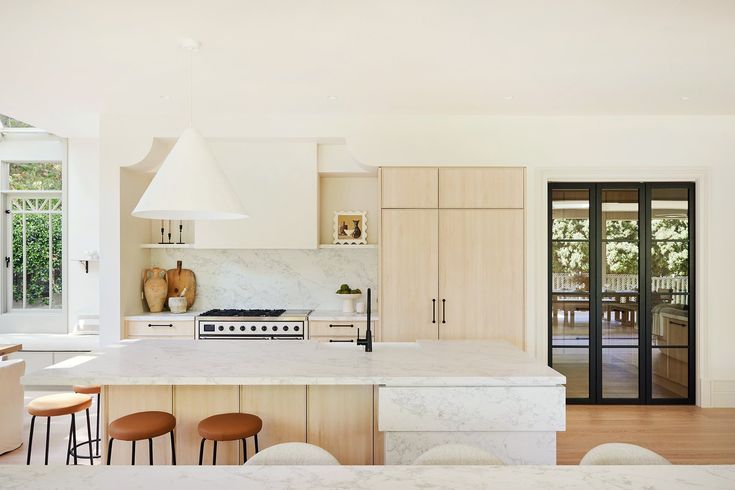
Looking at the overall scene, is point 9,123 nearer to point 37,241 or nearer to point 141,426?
point 37,241

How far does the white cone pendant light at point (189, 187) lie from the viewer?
246 cm

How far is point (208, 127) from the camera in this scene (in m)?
4.55

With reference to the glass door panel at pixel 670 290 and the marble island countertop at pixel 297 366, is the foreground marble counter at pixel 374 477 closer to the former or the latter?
the marble island countertop at pixel 297 366

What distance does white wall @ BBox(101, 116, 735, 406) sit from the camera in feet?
14.9

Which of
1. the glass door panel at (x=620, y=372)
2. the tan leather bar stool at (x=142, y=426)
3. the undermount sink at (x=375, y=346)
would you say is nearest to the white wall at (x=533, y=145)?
the glass door panel at (x=620, y=372)

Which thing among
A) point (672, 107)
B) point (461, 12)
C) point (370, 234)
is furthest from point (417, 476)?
point (672, 107)

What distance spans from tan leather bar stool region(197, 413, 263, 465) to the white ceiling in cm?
214

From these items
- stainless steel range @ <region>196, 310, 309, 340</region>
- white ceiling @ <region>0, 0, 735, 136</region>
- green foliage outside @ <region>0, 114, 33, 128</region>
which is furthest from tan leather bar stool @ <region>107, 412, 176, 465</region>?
green foliage outside @ <region>0, 114, 33, 128</region>

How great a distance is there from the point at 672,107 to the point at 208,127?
165 inches

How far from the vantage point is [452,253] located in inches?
178

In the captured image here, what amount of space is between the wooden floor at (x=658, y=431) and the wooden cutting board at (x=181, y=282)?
3.78 meters

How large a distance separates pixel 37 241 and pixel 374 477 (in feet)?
19.6

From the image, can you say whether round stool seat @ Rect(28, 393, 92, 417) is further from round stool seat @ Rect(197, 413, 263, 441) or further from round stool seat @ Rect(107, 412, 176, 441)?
round stool seat @ Rect(197, 413, 263, 441)

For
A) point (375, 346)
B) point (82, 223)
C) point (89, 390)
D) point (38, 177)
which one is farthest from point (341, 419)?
point (38, 177)
